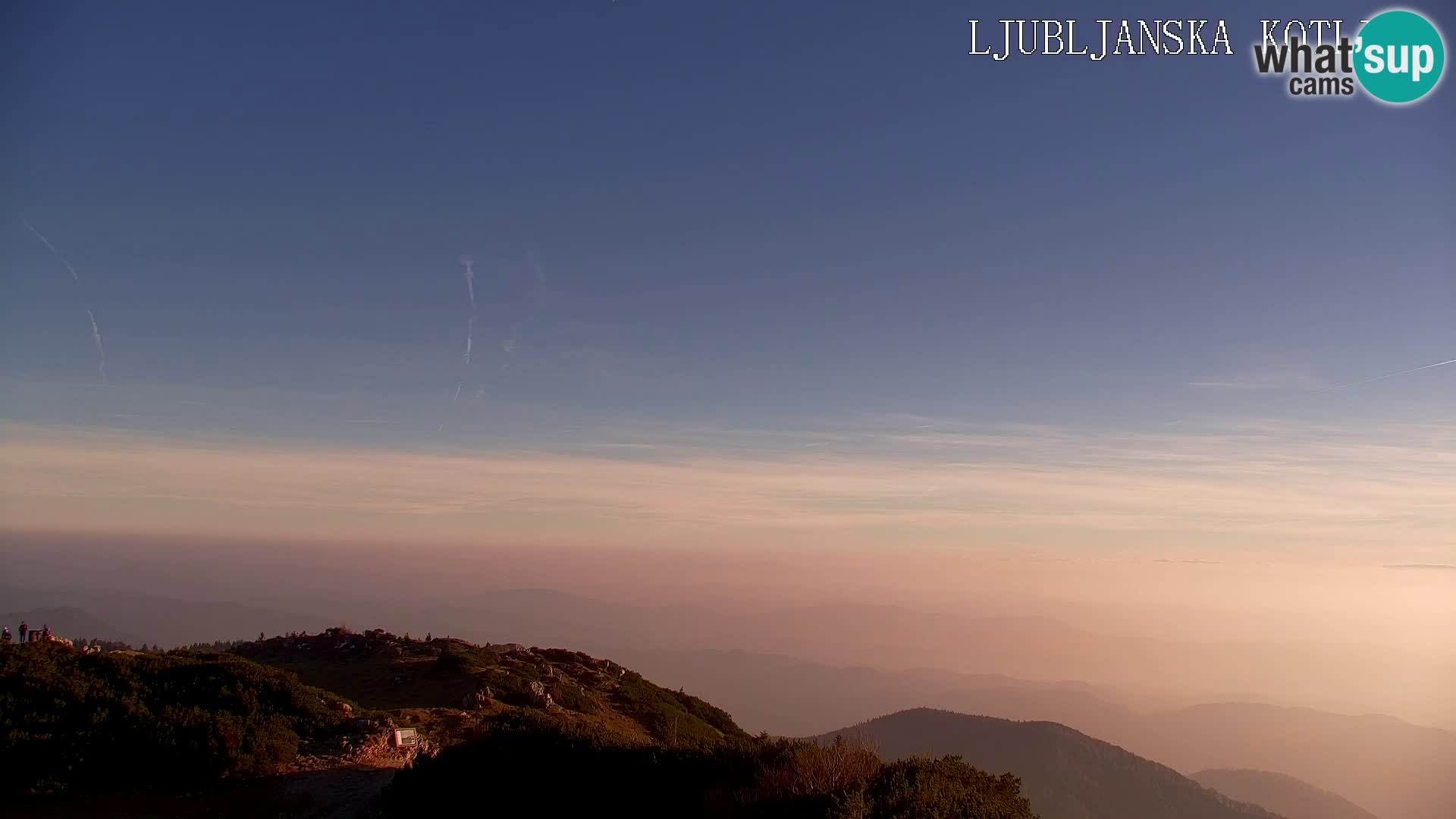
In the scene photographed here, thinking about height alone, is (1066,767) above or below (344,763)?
below

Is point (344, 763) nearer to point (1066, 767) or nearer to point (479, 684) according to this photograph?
point (479, 684)

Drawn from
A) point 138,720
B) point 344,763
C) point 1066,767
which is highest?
point 138,720

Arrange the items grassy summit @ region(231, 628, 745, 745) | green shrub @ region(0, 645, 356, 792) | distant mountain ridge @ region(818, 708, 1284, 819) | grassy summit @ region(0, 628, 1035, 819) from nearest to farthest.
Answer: grassy summit @ region(0, 628, 1035, 819), green shrub @ region(0, 645, 356, 792), grassy summit @ region(231, 628, 745, 745), distant mountain ridge @ region(818, 708, 1284, 819)

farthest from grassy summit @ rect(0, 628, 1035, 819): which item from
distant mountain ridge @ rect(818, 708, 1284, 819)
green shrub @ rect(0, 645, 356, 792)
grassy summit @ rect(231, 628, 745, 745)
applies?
distant mountain ridge @ rect(818, 708, 1284, 819)

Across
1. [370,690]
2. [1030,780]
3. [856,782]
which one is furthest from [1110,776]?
[856,782]

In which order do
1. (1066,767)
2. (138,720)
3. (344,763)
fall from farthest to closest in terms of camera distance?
(1066,767) < (344,763) < (138,720)

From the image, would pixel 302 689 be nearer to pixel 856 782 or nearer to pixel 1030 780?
pixel 856 782

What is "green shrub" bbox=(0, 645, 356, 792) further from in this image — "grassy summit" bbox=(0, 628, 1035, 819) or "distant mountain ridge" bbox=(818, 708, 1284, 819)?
"distant mountain ridge" bbox=(818, 708, 1284, 819)

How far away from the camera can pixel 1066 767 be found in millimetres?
130750

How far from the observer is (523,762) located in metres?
17.9

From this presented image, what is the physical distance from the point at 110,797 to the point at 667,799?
1229cm

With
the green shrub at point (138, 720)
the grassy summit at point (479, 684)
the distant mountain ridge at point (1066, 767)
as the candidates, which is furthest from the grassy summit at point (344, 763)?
the distant mountain ridge at point (1066, 767)

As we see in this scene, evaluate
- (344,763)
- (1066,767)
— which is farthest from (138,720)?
(1066,767)

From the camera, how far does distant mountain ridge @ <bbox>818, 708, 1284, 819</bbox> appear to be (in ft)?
403
